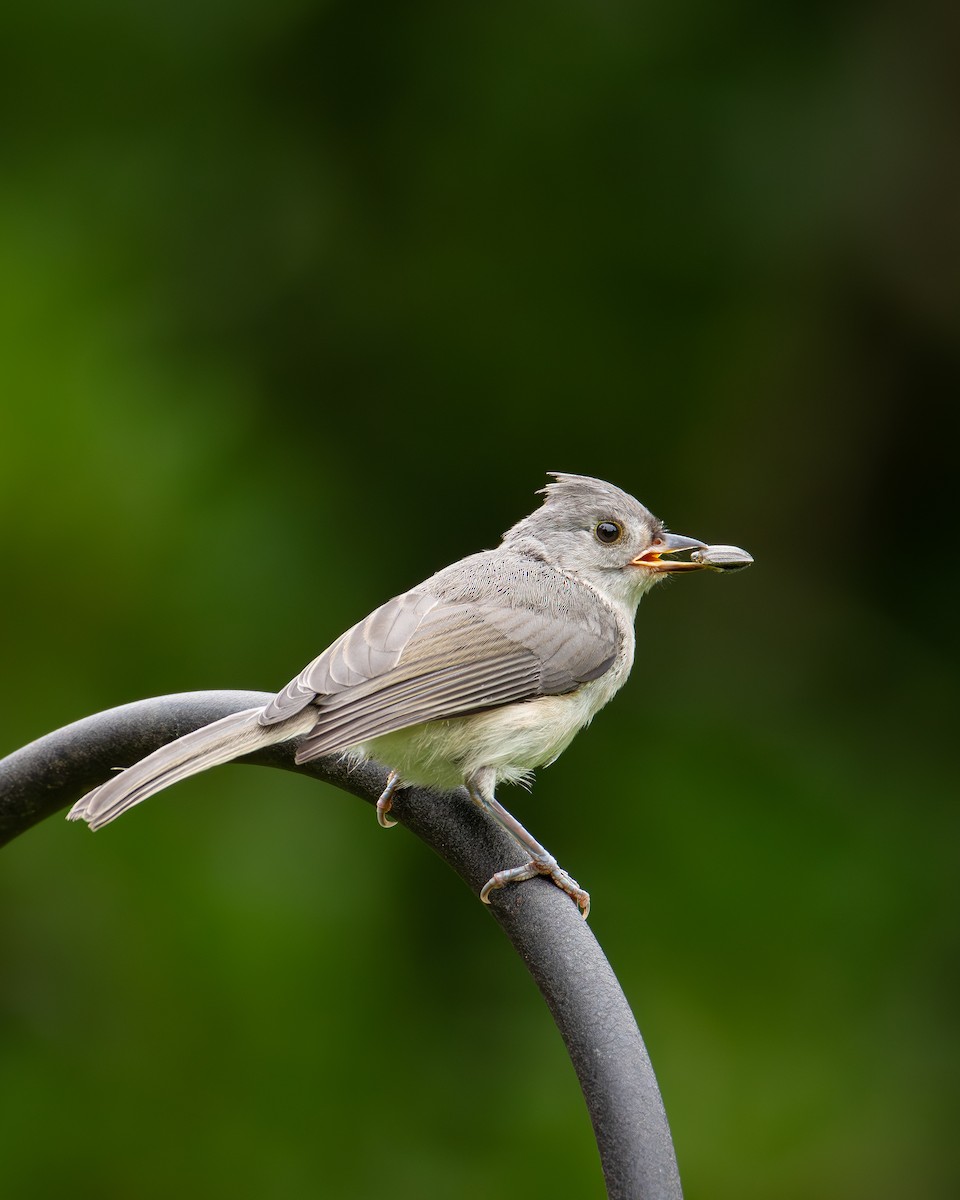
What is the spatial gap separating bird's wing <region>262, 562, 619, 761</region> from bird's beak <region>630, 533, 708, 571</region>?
0.16 metres

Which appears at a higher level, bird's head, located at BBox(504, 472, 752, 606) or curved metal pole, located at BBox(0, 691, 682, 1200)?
bird's head, located at BBox(504, 472, 752, 606)

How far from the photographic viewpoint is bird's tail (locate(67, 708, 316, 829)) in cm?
224

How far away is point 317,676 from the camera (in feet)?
8.57

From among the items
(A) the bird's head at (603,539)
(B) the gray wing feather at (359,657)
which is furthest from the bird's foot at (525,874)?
(A) the bird's head at (603,539)

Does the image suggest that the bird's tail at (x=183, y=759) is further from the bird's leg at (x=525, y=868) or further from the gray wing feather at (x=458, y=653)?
the bird's leg at (x=525, y=868)

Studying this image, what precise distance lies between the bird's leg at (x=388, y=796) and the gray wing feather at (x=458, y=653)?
21 cm

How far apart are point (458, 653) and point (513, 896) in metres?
0.57

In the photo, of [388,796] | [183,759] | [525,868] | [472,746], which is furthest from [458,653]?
[183,759]

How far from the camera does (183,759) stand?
232 centimetres

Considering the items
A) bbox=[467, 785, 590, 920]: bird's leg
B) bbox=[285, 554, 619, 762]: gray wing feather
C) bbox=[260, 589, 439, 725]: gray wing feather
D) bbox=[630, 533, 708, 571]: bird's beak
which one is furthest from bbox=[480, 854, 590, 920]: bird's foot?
bbox=[630, 533, 708, 571]: bird's beak

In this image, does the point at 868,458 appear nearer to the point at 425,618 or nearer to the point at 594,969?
the point at 425,618

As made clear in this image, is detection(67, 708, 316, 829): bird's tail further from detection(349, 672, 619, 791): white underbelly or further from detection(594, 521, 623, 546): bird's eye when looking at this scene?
detection(594, 521, 623, 546): bird's eye

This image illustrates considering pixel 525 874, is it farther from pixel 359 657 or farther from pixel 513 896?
pixel 359 657

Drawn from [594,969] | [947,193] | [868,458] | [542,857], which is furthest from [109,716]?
[947,193]
